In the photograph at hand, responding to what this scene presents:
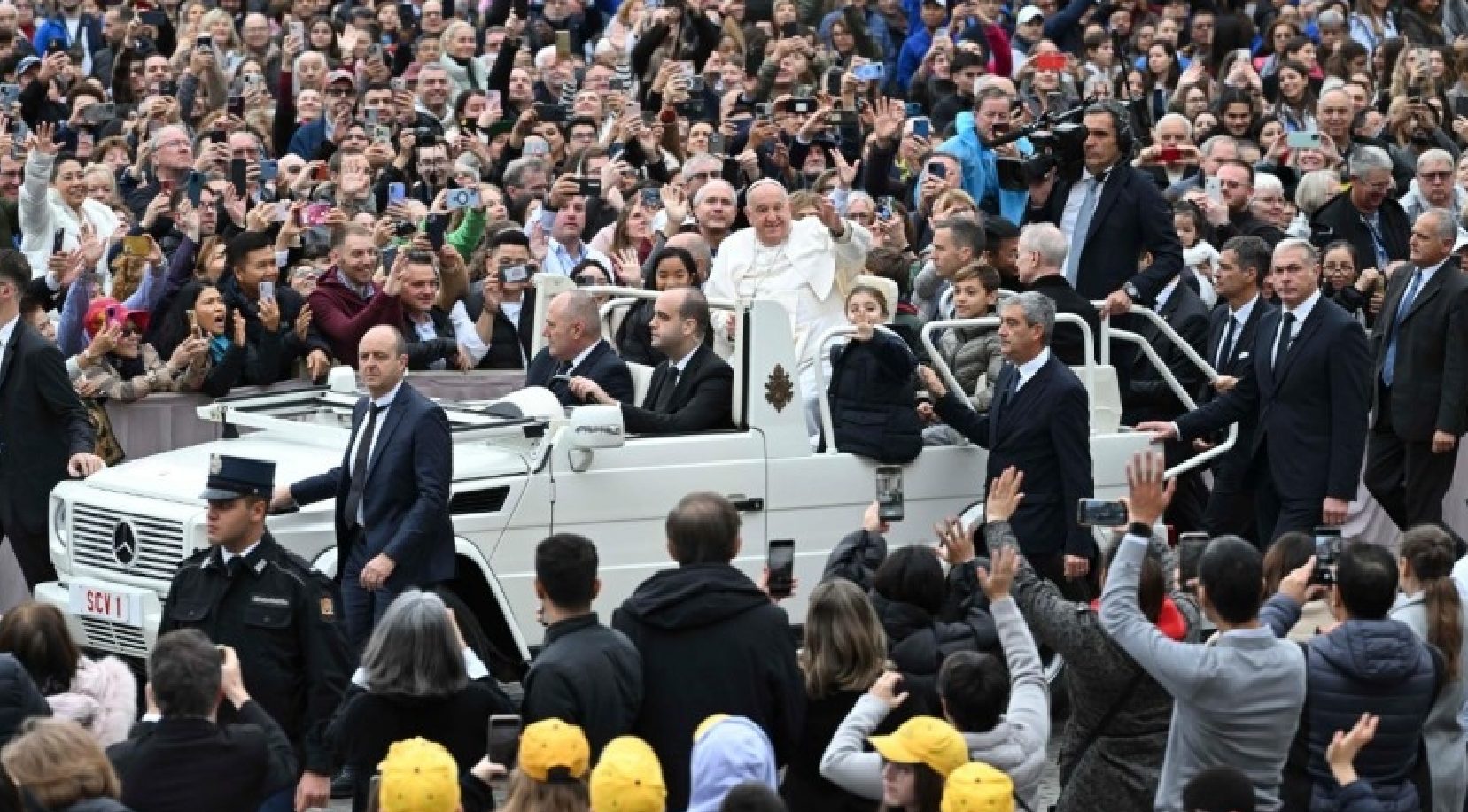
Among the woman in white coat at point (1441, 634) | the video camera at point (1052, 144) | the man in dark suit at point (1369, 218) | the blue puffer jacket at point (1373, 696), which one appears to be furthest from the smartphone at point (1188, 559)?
the man in dark suit at point (1369, 218)

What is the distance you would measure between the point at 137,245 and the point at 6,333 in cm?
131

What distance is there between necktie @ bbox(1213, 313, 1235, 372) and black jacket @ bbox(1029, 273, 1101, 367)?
72 cm

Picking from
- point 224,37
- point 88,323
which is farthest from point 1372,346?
point 224,37

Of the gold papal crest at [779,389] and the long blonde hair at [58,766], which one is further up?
the gold papal crest at [779,389]

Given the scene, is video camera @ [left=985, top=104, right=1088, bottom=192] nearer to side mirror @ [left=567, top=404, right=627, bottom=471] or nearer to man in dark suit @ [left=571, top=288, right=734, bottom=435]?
man in dark suit @ [left=571, top=288, right=734, bottom=435]

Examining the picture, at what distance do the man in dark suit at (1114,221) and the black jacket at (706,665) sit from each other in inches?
258

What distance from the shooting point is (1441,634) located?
371 inches

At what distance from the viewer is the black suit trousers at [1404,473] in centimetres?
1488

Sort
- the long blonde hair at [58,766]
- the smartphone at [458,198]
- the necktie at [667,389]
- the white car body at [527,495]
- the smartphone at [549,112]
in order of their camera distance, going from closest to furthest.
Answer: the long blonde hair at [58,766], the white car body at [527,495], the necktie at [667,389], the smartphone at [458,198], the smartphone at [549,112]

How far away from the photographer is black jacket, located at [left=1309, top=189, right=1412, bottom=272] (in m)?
17.8

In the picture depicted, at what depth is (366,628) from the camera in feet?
38.8

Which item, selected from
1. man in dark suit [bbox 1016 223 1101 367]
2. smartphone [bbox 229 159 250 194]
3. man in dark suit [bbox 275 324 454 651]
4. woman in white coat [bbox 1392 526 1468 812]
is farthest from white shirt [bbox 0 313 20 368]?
woman in white coat [bbox 1392 526 1468 812]

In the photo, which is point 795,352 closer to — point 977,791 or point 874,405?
point 874,405

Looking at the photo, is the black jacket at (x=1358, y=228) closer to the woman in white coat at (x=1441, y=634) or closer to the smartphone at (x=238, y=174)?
the smartphone at (x=238, y=174)
